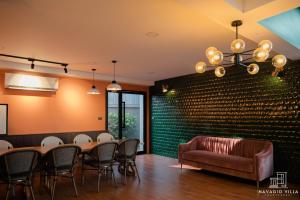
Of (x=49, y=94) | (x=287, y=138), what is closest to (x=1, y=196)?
(x=49, y=94)

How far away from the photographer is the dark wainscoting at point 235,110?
4469mm

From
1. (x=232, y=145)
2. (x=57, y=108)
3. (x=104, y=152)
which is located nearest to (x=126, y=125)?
(x=57, y=108)

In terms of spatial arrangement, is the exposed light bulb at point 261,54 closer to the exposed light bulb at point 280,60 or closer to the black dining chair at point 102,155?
the exposed light bulb at point 280,60

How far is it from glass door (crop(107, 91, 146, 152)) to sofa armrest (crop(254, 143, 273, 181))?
3.82 metres

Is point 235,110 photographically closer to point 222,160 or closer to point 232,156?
point 232,156

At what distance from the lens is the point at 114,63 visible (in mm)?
5219

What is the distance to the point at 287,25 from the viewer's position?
3240 mm

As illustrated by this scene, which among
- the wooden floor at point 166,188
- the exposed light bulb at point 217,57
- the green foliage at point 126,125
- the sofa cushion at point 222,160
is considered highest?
the exposed light bulb at point 217,57

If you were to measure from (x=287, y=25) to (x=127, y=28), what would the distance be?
2.34 metres

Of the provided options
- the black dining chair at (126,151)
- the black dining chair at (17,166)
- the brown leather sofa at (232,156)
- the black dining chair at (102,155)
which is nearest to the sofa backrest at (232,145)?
the brown leather sofa at (232,156)

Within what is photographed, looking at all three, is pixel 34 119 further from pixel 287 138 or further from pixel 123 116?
pixel 287 138

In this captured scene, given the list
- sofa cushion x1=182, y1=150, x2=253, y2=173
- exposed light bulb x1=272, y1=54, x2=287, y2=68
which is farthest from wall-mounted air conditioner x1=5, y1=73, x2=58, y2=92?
exposed light bulb x1=272, y1=54, x2=287, y2=68

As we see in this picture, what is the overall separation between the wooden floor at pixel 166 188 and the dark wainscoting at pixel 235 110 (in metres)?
1.04

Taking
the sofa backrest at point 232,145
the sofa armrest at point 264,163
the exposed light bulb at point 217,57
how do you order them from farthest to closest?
the sofa backrest at point 232,145 < the sofa armrest at point 264,163 < the exposed light bulb at point 217,57
